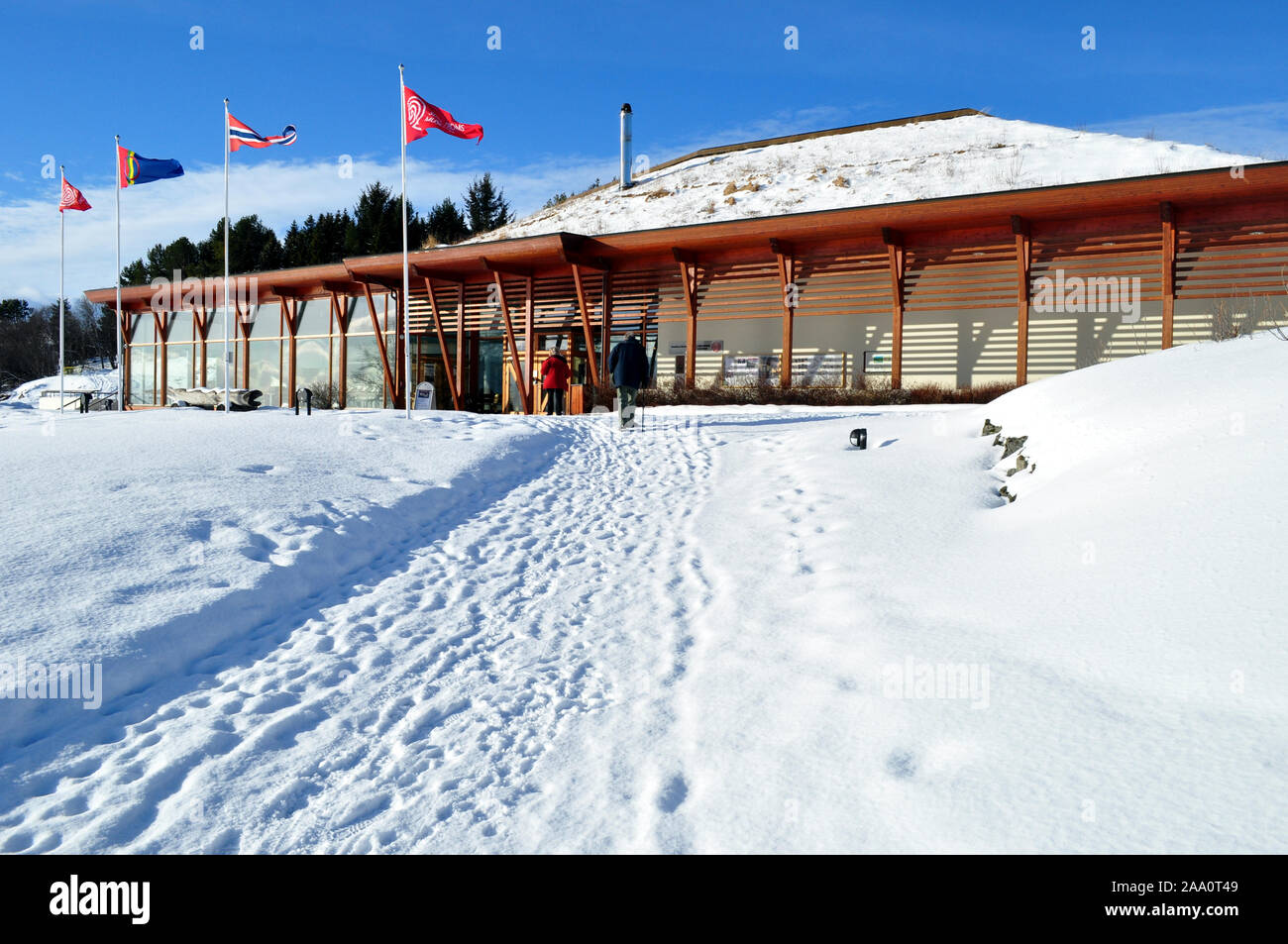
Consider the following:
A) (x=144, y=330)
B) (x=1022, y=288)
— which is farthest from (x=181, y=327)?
(x=1022, y=288)

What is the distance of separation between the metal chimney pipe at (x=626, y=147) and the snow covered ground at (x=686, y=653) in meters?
31.6

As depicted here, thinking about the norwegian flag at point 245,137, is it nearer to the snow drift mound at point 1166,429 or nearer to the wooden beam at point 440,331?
the wooden beam at point 440,331

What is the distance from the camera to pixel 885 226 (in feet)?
53.8

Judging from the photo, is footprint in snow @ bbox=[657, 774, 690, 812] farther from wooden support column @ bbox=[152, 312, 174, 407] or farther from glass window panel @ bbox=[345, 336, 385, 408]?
wooden support column @ bbox=[152, 312, 174, 407]

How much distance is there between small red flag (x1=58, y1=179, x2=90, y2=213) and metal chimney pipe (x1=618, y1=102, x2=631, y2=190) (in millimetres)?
21005

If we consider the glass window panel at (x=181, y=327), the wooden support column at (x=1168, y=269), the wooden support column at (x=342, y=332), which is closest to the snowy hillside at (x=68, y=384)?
the glass window panel at (x=181, y=327)

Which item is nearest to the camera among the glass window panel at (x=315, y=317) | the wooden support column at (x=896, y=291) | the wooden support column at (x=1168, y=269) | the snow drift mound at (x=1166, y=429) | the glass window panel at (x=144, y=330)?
the snow drift mound at (x=1166, y=429)

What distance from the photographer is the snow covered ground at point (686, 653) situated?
2.90 meters

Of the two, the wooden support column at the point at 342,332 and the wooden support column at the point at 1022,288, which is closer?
the wooden support column at the point at 1022,288

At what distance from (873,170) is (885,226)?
15733mm

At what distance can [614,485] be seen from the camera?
9484 millimetres

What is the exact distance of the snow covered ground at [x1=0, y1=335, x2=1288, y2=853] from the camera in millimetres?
2900

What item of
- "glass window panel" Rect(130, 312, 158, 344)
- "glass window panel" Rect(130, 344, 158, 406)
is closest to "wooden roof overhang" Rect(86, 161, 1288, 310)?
"glass window panel" Rect(130, 312, 158, 344)
